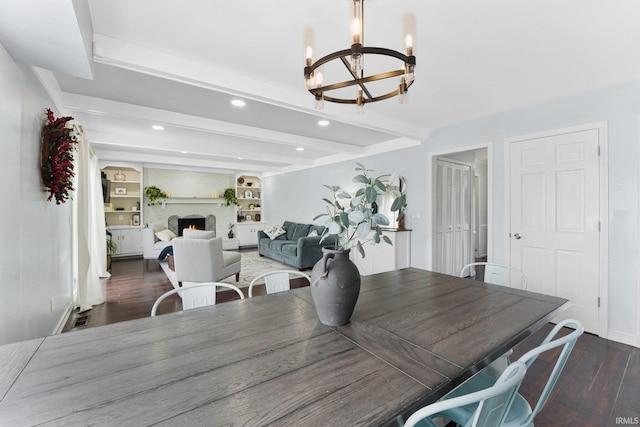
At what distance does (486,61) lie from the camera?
2.35m

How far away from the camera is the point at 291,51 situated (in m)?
2.22

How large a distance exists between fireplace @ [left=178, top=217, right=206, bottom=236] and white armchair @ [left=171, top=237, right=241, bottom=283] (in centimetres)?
382

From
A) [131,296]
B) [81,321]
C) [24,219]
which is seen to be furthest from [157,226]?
[24,219]

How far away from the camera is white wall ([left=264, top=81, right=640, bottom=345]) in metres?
2.63

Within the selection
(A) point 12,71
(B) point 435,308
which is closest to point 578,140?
(B) point 435,308

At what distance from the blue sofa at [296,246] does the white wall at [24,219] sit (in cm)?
332

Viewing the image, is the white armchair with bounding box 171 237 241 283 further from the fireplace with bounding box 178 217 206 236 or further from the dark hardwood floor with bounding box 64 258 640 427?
the fireplace with bounding box 178 217 206 236

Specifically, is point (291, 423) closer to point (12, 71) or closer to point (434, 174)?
point (12, 71)

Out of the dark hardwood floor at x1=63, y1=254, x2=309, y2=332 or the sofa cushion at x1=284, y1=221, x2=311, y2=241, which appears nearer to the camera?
the dark hardwood floor at x1=63, y1=254, x2=309, y2=332

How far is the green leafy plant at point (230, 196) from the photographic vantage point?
8318mm

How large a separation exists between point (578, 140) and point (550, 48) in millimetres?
1284

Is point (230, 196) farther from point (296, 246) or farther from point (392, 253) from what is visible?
point (392, 253)

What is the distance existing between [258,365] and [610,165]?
11.7 ft

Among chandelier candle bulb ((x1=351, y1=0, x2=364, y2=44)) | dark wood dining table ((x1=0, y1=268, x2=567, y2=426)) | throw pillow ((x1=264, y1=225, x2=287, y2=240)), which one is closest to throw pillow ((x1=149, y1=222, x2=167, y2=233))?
throw pillow ((x1=264, y1=225, x2=287, y2=240))
